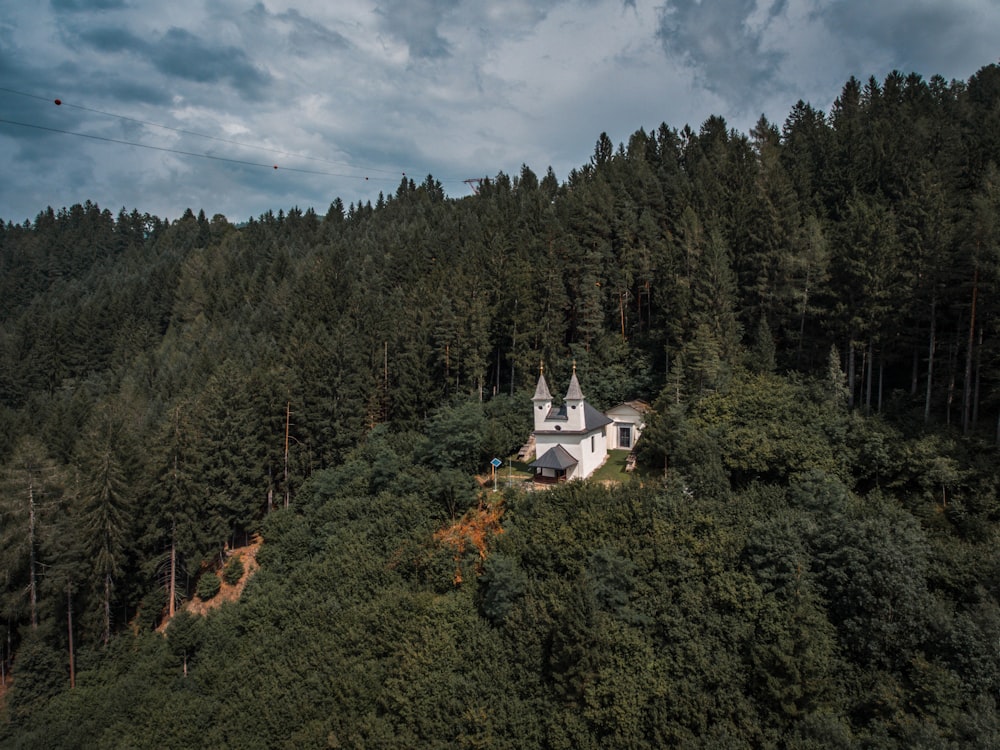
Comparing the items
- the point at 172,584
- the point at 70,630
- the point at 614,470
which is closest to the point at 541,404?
the point at 614,470

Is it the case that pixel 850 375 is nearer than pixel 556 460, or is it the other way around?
pixel 556 460

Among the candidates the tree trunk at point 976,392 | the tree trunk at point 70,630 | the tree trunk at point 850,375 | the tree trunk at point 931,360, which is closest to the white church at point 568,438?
the tree trunk at point 850,375

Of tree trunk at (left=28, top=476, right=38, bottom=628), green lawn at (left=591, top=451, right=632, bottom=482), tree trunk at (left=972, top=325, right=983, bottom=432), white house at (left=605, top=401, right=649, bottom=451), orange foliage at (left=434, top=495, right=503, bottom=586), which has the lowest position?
tree trunk at (left=28, top=476, right=38, bottom=628)

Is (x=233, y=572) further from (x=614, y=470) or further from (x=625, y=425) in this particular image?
(x=625, y=425)

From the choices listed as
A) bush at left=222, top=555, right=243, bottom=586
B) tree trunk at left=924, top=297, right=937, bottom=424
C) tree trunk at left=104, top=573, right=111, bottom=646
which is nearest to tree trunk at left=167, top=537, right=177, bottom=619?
bush at left=222, top=555, right=243, bottom=586

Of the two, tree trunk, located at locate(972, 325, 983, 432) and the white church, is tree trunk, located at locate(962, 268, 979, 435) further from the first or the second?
the white church

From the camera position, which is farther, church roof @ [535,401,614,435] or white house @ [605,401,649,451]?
white house @ [605,401,649,451]

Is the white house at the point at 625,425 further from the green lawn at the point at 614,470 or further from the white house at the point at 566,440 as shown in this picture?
the white house at the point at 566,440
